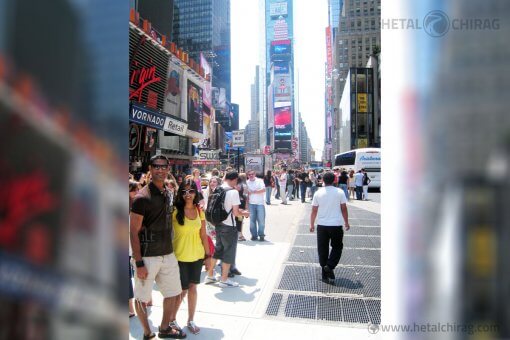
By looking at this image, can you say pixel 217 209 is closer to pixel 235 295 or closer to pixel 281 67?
pixel 235 295

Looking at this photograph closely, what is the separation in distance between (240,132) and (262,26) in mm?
177570

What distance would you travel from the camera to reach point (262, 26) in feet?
623

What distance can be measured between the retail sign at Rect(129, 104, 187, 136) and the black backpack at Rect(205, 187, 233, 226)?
12152mm

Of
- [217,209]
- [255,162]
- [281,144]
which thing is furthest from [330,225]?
[281,144]

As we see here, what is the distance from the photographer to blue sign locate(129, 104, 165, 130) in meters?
16.4

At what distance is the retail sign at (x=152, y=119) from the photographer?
54.5 ft

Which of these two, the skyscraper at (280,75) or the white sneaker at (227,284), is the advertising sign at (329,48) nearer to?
the skyscraper at (280,75)

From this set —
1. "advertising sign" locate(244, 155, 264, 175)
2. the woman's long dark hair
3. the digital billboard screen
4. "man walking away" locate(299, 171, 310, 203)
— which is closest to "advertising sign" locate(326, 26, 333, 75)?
the digital billboard screen

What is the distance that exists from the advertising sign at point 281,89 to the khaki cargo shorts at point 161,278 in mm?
137804

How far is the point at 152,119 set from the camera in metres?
18.4

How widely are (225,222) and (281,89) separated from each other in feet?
461

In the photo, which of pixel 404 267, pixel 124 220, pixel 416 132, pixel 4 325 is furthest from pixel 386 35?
pixel 4 325

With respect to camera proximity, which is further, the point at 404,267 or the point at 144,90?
the point at 144,90

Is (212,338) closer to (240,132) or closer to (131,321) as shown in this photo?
(131,321)
